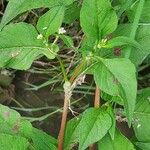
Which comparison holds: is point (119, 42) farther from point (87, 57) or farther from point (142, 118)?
point (142, 118)

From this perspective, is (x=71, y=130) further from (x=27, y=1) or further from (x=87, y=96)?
(x=87, y=96)

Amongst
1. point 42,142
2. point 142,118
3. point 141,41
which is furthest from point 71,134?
point 141,41

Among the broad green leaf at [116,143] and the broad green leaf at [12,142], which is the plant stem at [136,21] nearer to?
the broad green leaf at [116,143]

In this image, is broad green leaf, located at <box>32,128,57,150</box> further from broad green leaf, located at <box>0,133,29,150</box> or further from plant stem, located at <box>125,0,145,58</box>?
plant stem, located at <box>125,0,145,58</box>

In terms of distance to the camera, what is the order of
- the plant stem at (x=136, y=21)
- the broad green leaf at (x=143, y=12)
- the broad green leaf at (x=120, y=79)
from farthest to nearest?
the broad green leaf at (x=143, y=12), the plant stem at (x=136, y=21), the broad green leaf at (x=120, y=79)

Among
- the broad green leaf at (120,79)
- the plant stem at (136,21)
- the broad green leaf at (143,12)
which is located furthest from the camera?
the broad green leaf at (143,12)

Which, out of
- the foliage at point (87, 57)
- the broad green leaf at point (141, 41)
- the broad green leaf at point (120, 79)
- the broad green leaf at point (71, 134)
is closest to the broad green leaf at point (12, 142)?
the foliage at point (87, 57)
